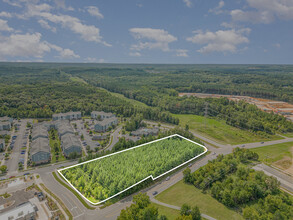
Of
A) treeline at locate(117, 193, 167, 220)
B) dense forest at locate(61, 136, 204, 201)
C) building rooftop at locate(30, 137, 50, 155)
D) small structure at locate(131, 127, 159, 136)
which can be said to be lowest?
small structure at locate(131, 127, 159, 136)

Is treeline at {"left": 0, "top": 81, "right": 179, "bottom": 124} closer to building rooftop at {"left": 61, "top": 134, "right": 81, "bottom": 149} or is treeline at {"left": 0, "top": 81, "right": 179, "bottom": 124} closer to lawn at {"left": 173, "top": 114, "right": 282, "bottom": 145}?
lawn at {"left": 173, "top": 114, "right": 282, "bottom": 145}

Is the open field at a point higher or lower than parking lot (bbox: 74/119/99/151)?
higher

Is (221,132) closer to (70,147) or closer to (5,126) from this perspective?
(70,147)

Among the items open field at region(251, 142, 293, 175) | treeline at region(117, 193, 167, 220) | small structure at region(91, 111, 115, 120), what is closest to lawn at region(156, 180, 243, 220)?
treeline at region(117, 193, 167, 220)

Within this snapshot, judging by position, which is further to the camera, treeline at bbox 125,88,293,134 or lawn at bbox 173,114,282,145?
treeline at bbox 125,88,293,134

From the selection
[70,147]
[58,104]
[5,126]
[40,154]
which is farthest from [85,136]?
[58,104]

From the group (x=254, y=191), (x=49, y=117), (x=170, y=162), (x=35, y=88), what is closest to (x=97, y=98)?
(x=49, y=117)

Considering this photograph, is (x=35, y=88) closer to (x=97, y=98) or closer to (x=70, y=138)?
(x=97, y=98)
